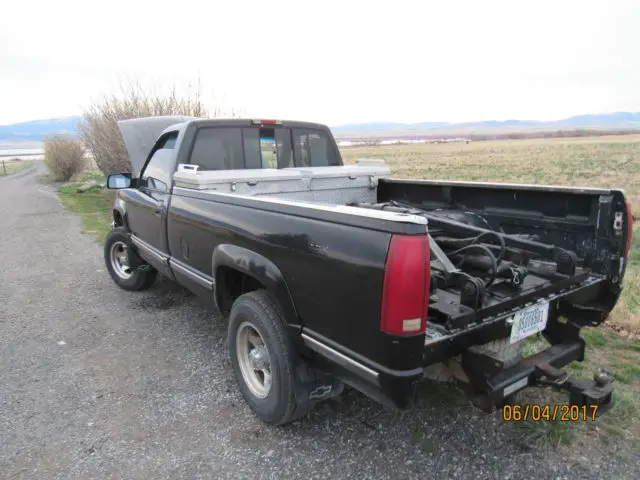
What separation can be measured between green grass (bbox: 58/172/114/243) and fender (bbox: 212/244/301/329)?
7038 mm

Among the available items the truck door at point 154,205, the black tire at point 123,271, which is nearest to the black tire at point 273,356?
the truck door at point 154,205

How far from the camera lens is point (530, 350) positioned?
3775 millimetres

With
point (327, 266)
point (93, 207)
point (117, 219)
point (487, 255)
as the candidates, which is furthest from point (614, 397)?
point (93, 207)

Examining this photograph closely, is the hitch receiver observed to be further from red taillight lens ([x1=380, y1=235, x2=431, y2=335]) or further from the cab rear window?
the cab rear window

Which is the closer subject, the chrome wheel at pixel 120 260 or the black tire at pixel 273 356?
the black tire at pixel 273 356

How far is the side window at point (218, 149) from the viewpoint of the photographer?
13.7 feet

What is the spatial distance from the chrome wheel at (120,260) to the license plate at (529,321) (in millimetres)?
4697

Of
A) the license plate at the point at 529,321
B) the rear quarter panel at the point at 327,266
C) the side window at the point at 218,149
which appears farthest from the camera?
the side window at the point at 218,149

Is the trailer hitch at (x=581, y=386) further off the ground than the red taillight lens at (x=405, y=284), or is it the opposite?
the red taillight lens at (x=405, y=284)

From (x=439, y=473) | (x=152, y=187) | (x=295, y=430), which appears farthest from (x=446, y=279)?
(x=152, y=187)

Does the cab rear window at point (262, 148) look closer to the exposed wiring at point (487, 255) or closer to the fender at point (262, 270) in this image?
the fender at point (262, 270)

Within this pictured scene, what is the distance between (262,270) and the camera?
275cm

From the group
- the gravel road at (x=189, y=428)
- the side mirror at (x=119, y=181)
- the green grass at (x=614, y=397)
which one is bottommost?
the gravel road at (x=189, y=428)
